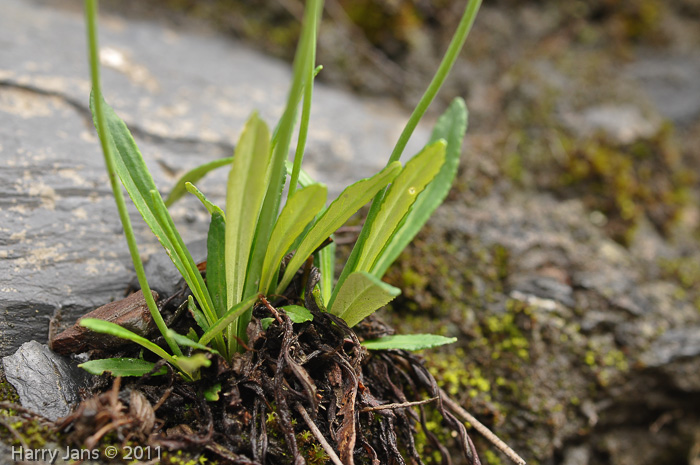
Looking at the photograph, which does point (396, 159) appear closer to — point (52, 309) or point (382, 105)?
point (52, 309)

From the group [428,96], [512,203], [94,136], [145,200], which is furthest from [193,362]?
Result: [512,203]

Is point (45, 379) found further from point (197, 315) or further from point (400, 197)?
point (400, 197)

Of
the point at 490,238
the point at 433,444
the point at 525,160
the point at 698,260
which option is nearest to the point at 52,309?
the point at 433,444

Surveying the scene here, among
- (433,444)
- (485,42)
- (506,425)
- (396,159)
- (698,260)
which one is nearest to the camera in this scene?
(396,159)

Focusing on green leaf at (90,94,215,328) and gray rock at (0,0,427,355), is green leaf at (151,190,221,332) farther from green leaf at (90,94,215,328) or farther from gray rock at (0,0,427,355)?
gray rock at (0,0,427,355)

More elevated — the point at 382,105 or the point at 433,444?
the point at 382,105

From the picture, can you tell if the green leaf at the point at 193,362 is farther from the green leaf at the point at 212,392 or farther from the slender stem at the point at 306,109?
the slender stem at the point at 306,109
